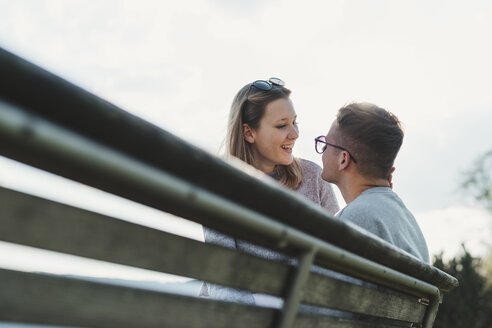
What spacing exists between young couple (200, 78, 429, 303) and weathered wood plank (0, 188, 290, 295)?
1.05 feet

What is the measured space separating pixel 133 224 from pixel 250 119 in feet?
13.3

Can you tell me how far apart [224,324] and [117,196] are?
0.36 metres

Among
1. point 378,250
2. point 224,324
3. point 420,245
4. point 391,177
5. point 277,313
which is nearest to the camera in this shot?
point 224,324

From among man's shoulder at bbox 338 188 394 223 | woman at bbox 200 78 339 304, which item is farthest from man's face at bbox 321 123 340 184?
woman at bbox 200 78 339 304

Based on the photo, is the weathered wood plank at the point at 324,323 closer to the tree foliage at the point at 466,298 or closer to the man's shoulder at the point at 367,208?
the man's shoulder at the point at 367,208

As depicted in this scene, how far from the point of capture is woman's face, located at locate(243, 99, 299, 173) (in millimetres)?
4574

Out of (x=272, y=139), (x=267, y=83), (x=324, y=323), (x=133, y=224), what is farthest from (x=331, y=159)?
(x=133, y=224)

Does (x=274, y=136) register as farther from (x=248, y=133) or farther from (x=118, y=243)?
(x=118, y=243)

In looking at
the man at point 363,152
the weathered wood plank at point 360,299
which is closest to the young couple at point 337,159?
the man at point 363,152

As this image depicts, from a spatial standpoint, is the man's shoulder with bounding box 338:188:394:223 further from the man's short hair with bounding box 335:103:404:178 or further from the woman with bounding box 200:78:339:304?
the woman with bounding box 200:78:339:304

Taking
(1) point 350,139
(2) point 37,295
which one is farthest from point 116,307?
(1) point 350,139

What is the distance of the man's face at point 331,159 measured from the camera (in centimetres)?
300

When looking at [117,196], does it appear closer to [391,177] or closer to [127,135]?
[127,135]

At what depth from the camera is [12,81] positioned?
68 centimetres
